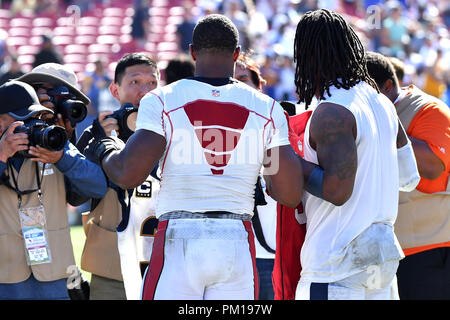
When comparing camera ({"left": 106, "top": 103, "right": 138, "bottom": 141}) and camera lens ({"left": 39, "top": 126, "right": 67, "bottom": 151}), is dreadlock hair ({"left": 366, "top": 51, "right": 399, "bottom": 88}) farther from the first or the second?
camera lens ({"left": 39, "top": 126, "right": 67, "bottom": 151})

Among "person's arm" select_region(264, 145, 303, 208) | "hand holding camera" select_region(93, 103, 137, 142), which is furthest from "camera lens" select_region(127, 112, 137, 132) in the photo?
"person's arm" select_region(264, 145, 303, 208)

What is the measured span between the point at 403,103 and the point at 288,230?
1.28 m

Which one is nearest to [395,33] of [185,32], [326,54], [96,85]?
[185,32]

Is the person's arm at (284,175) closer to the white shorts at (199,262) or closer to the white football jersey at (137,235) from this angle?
the white shorts at (199,262)

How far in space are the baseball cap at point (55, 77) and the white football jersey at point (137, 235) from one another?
0.65m

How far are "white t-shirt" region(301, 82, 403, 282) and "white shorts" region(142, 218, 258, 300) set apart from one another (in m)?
0.37

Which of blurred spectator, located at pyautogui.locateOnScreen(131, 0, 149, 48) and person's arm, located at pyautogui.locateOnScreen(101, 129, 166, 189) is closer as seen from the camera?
person's arm, located at pyautogui.locateOnScreen(101, 129, 166, 189)

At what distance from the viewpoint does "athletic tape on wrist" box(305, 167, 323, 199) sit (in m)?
3.39

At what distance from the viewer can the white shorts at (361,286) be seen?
11.3 feet

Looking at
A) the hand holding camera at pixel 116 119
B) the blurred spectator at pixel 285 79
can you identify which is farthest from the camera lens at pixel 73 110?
the blurred spectator at pixel 285 79

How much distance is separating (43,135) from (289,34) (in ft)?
44.9

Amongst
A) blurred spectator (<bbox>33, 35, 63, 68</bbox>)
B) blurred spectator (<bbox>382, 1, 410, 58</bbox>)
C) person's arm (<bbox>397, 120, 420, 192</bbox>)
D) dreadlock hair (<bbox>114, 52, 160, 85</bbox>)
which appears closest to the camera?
person's arm (<bbox>397, 120, 420, 192</bbox>)

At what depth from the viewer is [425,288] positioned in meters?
4.56
